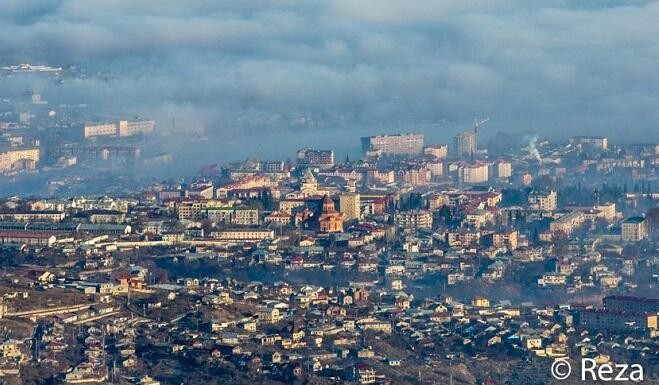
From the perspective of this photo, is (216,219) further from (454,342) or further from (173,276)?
(454,342)

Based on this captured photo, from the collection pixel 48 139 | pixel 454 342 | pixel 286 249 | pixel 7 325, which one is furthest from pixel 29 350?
pixel 48 139

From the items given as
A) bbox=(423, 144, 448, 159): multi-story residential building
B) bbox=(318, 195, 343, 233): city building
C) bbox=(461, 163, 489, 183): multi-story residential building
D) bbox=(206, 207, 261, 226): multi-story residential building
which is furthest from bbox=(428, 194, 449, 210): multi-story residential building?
bbox=(423, 144, 448, 159): multi-story residential building

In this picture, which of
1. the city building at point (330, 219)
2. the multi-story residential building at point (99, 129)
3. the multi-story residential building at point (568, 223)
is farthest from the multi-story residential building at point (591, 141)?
the city building at point (330, 219)

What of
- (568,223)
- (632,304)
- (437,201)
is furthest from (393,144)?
(632,304)

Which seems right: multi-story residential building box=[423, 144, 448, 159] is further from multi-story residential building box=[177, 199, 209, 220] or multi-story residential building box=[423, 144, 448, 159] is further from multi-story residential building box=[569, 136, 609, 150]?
multi-story residential building box=[177, 199, 209, 220]

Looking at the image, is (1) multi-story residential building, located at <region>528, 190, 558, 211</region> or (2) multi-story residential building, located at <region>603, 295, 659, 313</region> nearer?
(2) multi-story residential building, located at <region>603, 295, 659, 313</region>
